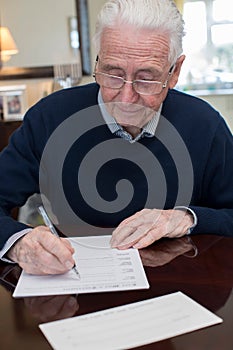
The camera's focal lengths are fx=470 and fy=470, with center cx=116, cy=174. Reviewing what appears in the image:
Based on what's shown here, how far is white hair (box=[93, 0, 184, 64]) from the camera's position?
3.88 feet

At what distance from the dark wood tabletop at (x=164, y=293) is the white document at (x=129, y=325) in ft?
0.05

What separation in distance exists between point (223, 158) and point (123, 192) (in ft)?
1.02

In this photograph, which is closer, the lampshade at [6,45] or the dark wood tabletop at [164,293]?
the dark wood tabletop at [164,293]

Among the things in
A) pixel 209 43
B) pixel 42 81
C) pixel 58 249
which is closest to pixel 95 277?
pixel 58 249

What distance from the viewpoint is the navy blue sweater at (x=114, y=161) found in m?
1.36

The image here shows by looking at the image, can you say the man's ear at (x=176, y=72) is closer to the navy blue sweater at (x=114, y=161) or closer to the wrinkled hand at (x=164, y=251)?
the navy blue sweater at (x=114, y=161)

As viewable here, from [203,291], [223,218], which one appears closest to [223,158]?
[223,218]

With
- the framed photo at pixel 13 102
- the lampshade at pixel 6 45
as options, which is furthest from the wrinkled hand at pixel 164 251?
the lampshade at pixel 6 45

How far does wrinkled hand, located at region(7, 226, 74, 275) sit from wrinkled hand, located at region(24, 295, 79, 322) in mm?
92

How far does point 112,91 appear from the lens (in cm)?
125

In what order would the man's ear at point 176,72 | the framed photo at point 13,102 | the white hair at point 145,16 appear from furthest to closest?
the framed photo at point 13,102, the man's ear at point 176,72, the white hair at point 145,16

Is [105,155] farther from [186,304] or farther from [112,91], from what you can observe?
[186,304]

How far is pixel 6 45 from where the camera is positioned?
3486 mm

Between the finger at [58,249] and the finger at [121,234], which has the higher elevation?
the finger at [58,249]
